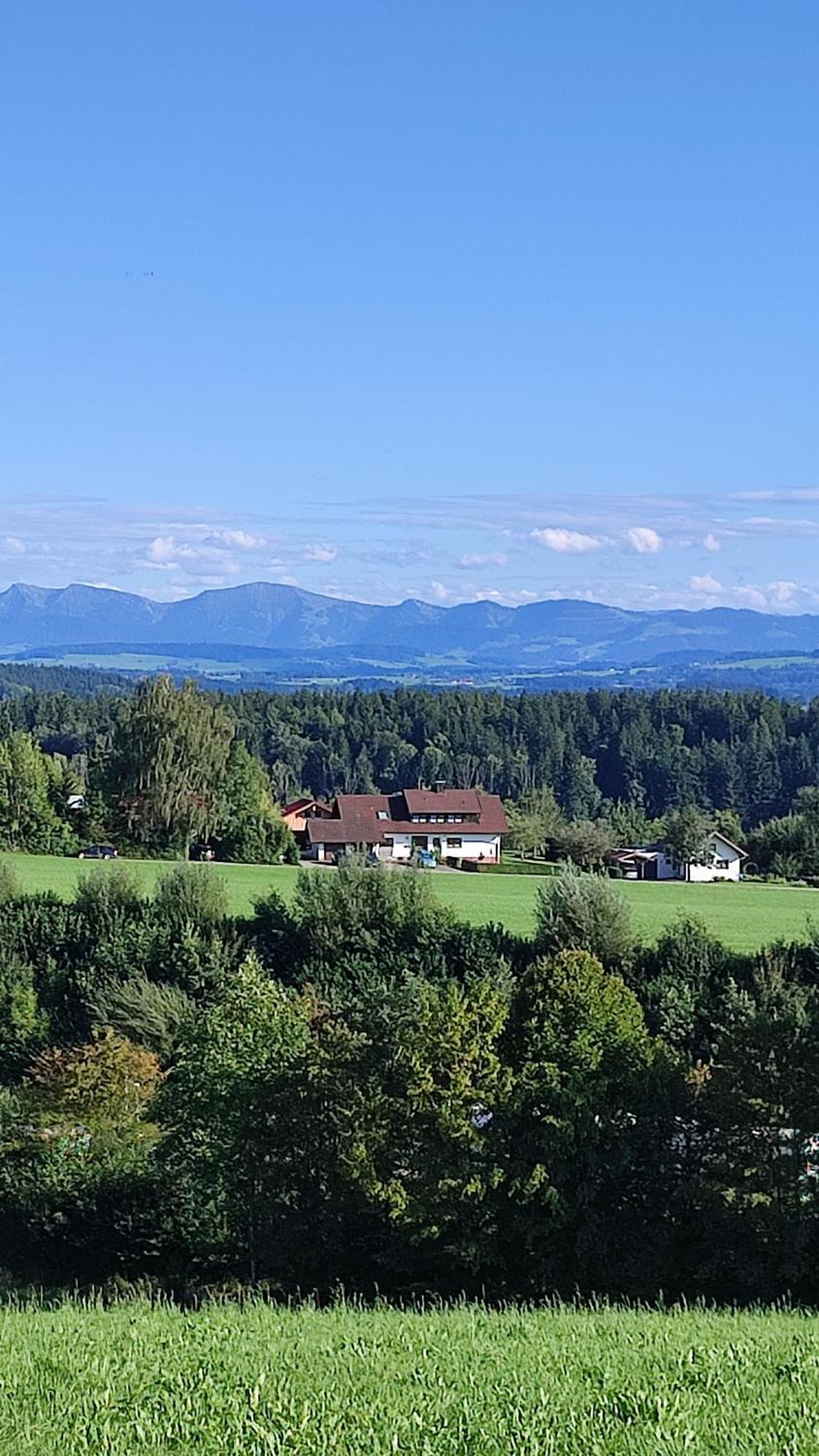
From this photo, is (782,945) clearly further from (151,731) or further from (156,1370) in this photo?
(151,731)

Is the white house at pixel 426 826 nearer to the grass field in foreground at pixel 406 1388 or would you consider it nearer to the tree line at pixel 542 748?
the tree line at pixel 542 748

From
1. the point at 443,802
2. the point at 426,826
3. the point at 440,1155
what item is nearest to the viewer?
the point at 440,1155

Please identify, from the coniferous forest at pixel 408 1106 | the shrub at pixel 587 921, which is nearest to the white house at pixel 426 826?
the shrub at pixel 587 921

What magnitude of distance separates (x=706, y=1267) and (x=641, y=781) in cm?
10226

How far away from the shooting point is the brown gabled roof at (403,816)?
74312 mm

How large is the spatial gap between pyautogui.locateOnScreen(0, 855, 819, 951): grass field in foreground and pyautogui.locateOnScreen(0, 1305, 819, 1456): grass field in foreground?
25355 mm

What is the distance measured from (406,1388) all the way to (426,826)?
68106mm

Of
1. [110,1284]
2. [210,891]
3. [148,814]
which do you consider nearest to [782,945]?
[210,891]

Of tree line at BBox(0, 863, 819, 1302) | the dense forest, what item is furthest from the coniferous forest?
the dense forest

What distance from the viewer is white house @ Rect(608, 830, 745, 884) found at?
70188mm

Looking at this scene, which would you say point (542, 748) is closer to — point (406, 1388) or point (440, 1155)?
point (440, 1155)

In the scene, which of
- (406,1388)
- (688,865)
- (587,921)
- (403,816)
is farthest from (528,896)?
(406,1388)

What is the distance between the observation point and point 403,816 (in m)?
79.1

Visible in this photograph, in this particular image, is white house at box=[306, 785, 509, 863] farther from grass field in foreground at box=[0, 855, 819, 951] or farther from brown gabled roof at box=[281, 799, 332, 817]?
grass field in foreground at box=[0, 855, 819, 951]
